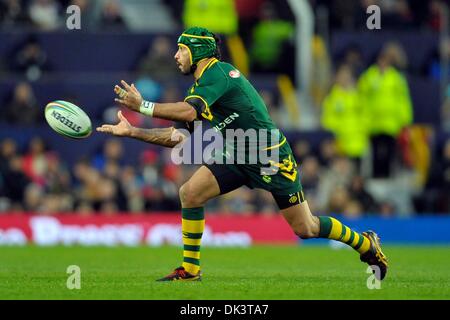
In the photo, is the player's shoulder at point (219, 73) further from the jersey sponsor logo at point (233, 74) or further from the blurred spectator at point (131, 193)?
the blurred spectator at point (131, 193)

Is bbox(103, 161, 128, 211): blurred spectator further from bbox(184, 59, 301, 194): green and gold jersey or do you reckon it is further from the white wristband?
the white wristband

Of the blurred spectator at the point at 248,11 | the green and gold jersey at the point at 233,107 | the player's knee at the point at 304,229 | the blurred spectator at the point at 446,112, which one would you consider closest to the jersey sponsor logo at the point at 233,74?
the green and gold jersey at the point at 233,107

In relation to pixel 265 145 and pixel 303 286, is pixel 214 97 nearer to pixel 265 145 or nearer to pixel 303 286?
Result: pixel 265 145

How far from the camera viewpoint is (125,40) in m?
23.8

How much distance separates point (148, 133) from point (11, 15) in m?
12.7

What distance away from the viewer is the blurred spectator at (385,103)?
902 inches

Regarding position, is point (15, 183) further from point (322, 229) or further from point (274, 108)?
point (322, 229)

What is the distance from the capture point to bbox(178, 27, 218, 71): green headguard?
480 inches

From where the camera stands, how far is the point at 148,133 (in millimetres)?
12227

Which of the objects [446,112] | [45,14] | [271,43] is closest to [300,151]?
[271,43]

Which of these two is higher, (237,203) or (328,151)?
(328,151)

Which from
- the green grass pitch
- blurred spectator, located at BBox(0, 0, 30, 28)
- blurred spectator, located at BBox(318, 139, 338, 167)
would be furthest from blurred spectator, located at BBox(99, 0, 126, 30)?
the green grass pitch
